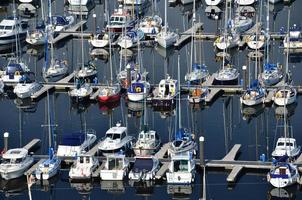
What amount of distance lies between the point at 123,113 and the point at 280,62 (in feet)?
45.3

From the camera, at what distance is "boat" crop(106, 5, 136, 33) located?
321 ft

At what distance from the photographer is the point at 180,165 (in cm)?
6869

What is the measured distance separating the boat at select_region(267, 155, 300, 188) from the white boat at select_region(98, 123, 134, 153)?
9251 mm

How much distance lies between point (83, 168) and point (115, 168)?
168 centimetres

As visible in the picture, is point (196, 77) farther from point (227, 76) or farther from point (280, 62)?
point (280, 62)

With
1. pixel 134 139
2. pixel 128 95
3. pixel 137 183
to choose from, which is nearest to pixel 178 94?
pixel 128 95

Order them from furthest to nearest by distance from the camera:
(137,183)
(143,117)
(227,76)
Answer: (227,76) → (143,117) → (137,183)

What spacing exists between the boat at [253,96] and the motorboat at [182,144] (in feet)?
29.2

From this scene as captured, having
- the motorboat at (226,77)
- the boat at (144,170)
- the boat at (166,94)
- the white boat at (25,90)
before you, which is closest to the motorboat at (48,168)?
the boat at (144,170)

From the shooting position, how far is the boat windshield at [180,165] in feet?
225

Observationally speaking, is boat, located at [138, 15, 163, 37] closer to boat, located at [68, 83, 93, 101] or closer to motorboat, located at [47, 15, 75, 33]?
motorboat, located at [47, 15, 75, 33]

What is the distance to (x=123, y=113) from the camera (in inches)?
3189

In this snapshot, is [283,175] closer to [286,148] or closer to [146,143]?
[286,148]

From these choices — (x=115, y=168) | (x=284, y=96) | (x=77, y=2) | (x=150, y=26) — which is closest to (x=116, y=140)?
(x=115, y=168)
